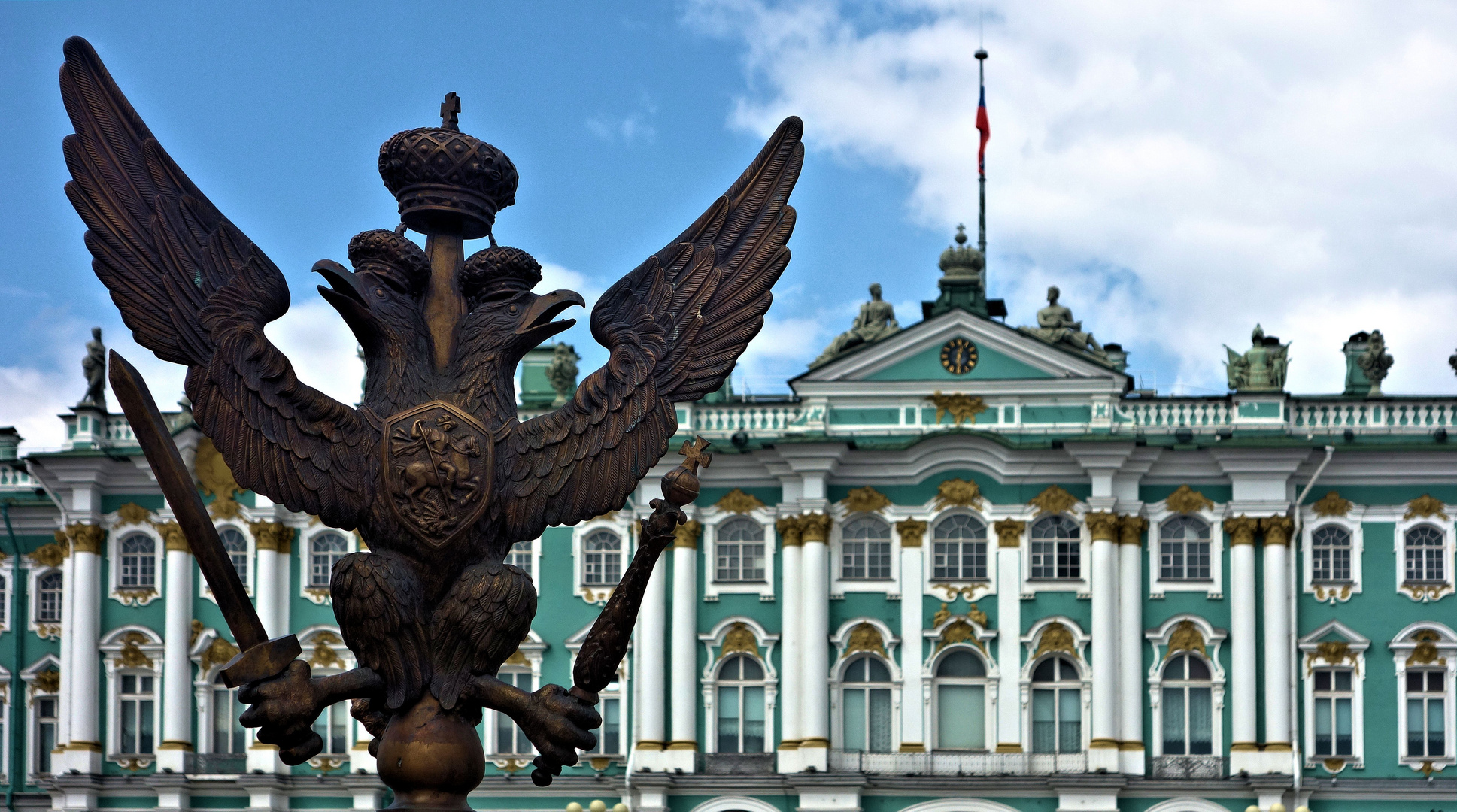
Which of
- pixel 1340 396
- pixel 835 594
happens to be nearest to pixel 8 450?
pixel 835 594

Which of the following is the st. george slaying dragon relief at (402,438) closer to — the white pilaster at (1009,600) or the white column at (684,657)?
the white column at (684,657)

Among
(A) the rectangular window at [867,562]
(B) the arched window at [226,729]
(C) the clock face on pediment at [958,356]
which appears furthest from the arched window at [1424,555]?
(B) the arched window at [226,729]

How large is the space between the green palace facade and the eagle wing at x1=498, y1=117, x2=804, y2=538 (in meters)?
34.7

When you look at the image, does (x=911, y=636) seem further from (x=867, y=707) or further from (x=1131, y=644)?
(x=1131, y=644)

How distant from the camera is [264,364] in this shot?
24.0 ft

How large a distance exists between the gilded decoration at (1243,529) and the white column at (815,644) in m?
7.80

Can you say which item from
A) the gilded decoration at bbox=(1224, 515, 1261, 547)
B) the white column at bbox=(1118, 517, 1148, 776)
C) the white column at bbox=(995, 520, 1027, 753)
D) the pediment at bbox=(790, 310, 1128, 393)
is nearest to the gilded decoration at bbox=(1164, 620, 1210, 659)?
the white column at bbox=(1118, 517, 1148, 776)

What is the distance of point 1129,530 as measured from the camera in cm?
4388

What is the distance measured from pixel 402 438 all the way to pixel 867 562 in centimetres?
3743

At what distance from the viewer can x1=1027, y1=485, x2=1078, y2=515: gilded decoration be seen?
43.9m

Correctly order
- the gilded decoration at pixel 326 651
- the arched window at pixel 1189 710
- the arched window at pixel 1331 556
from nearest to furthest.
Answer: the arched window at pixel 1189 710 < the arched window at pixel 1331 556 < the gilded decoration at pixel 326 651

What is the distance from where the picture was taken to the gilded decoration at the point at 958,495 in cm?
4397

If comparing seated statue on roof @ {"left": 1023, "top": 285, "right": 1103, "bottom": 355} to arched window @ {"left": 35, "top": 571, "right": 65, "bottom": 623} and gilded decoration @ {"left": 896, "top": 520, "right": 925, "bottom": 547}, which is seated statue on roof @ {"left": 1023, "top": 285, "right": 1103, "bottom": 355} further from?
arched window @ {"left": 35, "top": 571, "right": 65, "bottom": 623}

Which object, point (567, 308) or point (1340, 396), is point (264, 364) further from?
point (1340, 396)
